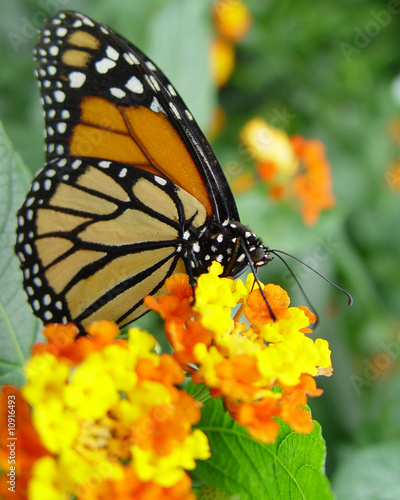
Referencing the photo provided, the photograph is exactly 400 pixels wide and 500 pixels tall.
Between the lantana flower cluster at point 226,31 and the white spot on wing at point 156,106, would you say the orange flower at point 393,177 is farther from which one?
the white spot on wing at point 156,106

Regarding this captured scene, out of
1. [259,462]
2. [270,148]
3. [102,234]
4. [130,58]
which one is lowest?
[259,462]

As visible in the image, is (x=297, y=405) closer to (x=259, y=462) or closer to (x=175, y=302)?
(x=259, y=462)

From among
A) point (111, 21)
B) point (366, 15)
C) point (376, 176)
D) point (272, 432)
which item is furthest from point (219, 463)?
point (366, 15)

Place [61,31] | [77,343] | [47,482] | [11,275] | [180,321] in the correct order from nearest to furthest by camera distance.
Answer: [47,482]
[77,343]
[180,321]
[11,275]
[61,31]

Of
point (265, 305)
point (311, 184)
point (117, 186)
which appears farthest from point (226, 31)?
point (265, 305)

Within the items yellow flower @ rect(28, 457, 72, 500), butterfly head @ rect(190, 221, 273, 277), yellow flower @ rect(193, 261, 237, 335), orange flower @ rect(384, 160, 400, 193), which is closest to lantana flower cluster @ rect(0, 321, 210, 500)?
yellow flower @ rect(28, 457, 72, 500)

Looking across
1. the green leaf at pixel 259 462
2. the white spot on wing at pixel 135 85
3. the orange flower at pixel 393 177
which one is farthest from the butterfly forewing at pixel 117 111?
the orange flower at pixel 393 177
